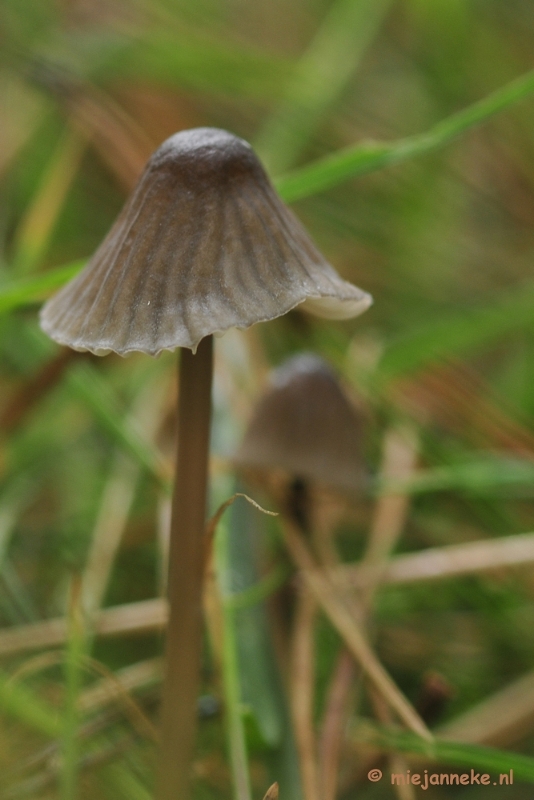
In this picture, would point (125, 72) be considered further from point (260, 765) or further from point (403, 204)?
point (260, 765)

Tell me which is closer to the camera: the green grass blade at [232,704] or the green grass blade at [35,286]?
the green grass blade at [232,704]

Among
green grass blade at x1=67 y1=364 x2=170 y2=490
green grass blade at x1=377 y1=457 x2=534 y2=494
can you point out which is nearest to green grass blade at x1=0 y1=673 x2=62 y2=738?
green grass blade at x1=67 y1=364 x2=170 y2=490

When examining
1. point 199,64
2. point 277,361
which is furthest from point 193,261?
point 199,64

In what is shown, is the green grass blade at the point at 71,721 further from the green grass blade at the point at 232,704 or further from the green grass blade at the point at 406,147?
the green grass blade at the point at 406,147

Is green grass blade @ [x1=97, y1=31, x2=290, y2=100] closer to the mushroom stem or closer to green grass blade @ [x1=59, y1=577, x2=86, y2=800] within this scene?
the mushroom stem

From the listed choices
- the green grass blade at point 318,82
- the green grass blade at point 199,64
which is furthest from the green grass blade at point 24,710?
the green grass blade at point 199,64

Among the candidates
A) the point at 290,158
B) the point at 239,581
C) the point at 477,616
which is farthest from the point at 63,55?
the point at 477,616

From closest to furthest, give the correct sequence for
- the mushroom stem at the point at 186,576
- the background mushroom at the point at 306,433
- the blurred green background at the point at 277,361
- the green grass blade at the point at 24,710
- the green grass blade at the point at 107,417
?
the mushroom stem at the point at 186,576 → the green grass blade at the point at 24,710 → the blurred green background at the point at 277,361 → the green grass blade at the point at 107,417 → the background mushroom at the point at 306,433
